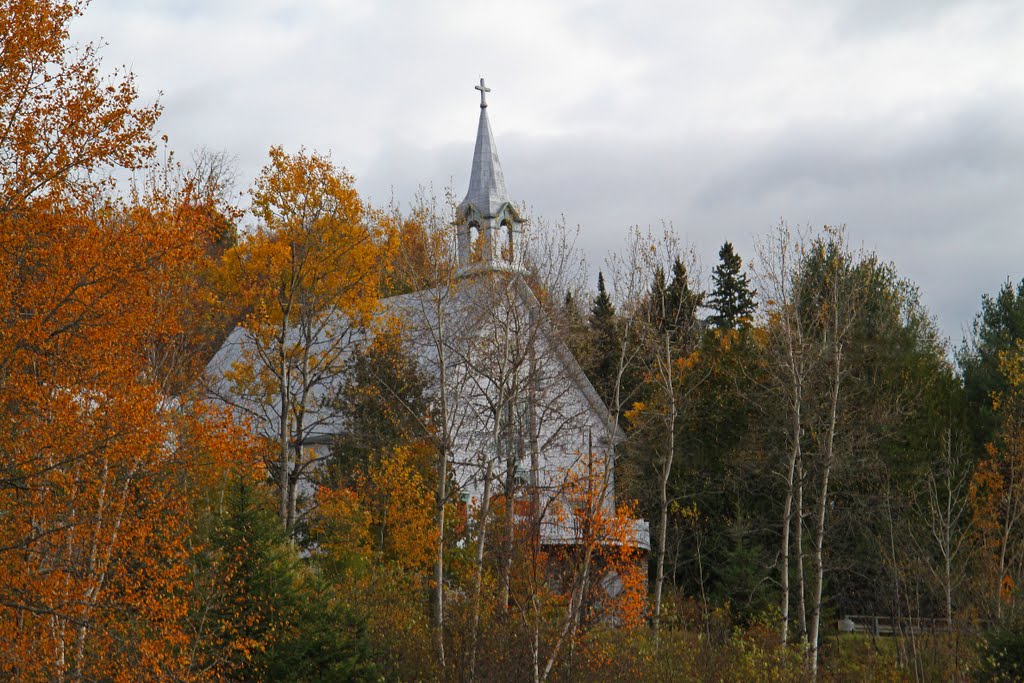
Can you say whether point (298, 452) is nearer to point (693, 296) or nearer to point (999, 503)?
point (693, 296)

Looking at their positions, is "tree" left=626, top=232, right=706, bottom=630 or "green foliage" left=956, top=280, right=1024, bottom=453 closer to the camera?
"tree" left=626, top=232, right=706, bottom=630

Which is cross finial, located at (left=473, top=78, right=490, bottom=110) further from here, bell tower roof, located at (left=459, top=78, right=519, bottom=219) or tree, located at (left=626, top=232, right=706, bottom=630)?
tree, located at (left=626, top=232, right=706, bottom=630)

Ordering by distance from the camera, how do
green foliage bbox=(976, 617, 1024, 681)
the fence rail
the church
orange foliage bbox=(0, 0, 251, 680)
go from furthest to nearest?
the fence rail < the church < green foliage bbox=(976, 617, 1024, 681) < orange foliage bbox=(0, 0, 251, 680)

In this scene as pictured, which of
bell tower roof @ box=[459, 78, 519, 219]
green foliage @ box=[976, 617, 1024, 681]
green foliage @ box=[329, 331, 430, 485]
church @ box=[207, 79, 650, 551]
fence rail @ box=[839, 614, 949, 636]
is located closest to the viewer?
green foliage @ box=[976, 617, 1024, 681]

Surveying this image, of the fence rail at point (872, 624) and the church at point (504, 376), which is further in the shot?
the fence rail at point (872, 624)

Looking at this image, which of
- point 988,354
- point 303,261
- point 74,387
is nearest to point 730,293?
point 988,354

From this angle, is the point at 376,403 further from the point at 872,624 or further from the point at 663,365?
the point at 872,624

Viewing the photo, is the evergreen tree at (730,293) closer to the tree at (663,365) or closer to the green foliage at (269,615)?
the tree at (663,365)

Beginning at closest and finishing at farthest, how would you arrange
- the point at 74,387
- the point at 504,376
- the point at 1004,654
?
the point at 74,387 < the point at 1004,654 < the point at 504,376

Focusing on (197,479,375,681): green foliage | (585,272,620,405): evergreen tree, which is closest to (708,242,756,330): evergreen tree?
(585,272,620,405): evergreen tree

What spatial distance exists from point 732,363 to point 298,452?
47.0 feet

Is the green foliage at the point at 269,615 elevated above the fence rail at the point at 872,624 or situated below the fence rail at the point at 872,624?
above

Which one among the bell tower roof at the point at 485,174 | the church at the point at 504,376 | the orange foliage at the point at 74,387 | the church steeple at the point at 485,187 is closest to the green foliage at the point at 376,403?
the church at the point at 504,376

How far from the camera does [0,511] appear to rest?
15484mm
